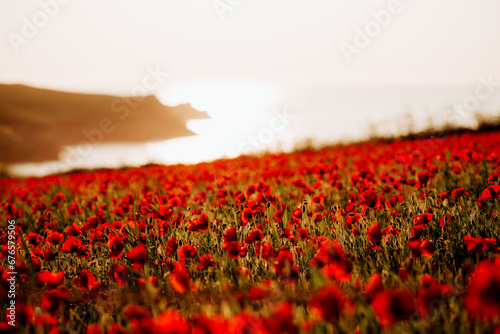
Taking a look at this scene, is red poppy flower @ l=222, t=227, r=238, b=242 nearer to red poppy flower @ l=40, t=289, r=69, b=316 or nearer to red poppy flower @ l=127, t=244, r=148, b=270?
red poppy flower @ l=127, t=244, r=148, b=270

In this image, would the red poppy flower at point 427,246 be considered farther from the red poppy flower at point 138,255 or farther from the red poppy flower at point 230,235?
the red poppy flower at point 138,255

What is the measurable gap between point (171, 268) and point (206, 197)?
5.31ft

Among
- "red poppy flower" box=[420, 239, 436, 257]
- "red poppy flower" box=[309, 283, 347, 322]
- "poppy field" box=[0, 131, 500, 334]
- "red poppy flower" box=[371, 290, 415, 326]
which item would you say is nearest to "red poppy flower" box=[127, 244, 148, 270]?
"poppy field" box=[0, 131, 500, 334]

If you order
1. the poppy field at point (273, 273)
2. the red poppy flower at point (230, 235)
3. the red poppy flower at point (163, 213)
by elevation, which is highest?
the red poppy flower at point (163, 213)

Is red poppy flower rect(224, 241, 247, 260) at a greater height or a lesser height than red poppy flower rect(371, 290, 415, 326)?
greater

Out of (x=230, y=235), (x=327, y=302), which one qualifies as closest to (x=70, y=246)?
(x=230, y=235)

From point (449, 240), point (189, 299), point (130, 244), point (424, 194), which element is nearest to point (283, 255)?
point (189, 299)

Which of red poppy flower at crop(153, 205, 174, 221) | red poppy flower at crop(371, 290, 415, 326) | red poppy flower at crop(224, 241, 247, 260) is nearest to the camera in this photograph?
red poppy flower at crop(371, 290, 415, 326)

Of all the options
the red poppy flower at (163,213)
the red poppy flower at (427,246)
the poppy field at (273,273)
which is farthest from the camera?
the red poppy flower at (163,213)

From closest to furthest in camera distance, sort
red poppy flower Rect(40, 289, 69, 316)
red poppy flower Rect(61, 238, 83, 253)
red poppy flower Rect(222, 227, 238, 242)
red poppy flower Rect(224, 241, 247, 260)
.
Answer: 1. red poppy flower Rect(40, 289, 69, 316)
2. red poppy flower Rect(224, 241, 247, 260)
3. red poppy flower Rect(222, 227, 238, 242)
4. red poppy flower Rect(61, 238, 83, 253)

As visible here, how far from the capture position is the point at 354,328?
4.96ft

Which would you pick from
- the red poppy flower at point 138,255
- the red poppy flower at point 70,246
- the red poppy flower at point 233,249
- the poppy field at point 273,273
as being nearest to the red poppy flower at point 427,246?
the poppy field at point 273,273

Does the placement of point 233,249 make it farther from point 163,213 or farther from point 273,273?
point 163,213

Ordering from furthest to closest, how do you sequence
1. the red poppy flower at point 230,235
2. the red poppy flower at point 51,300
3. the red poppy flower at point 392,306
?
the red poppy flower at point 230,235
the red poppy flower at point 51,300
the red poppy flower at point 392,306
